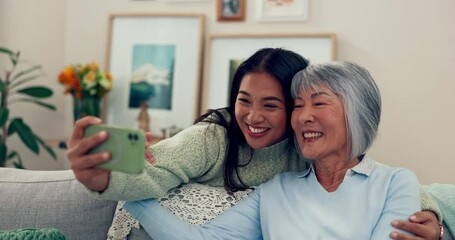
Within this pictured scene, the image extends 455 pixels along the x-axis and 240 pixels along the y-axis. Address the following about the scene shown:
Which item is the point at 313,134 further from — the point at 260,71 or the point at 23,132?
the point at 23,132

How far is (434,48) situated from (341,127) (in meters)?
1.69

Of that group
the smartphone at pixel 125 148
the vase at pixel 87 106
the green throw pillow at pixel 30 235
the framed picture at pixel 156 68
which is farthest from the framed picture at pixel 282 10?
the smartphone at pixel 125 148

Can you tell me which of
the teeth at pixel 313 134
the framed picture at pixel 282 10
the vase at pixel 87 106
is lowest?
the vase at pixel 87 106

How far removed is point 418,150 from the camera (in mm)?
3141

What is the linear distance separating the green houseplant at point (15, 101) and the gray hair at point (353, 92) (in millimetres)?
2157

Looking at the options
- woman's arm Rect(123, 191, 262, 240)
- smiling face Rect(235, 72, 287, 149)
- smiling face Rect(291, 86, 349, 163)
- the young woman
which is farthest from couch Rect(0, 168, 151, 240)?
smiling face Rect(291, 86, 349, 163)

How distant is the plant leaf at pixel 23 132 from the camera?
11.2 feet

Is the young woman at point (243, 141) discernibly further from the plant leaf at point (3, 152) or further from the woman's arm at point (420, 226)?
the plant leaf at point (3, 152)

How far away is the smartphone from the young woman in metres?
0.35

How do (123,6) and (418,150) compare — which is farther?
(123,6)

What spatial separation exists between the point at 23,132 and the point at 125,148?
245 cm

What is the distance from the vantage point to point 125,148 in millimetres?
1156

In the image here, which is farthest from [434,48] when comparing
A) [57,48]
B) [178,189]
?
[57,48]

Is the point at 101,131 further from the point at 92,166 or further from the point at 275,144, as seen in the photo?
the point at 275,144
